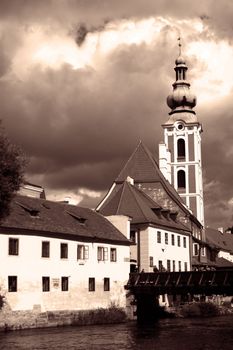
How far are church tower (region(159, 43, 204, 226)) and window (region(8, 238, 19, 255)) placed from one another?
203 ft

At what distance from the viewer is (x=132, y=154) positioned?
79688mm

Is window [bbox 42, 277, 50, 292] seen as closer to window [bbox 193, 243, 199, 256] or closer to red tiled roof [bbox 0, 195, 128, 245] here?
red tiled roof [bbox 0, 195, 128, 245]

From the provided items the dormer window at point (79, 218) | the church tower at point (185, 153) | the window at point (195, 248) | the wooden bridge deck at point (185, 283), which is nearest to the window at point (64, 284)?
the dormer window at point (79, 218)

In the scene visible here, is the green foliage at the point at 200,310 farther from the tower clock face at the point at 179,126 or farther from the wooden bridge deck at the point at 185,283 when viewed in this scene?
the tower clock face at the point at 179,126

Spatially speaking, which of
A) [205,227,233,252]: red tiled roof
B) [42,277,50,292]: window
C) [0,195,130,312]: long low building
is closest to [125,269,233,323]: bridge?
[0,195,130,312]: long low building

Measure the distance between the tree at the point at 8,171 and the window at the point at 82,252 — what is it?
16.7 meters

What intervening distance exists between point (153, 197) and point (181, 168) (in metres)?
35.3

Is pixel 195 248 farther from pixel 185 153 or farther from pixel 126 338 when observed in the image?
pixel 126 338

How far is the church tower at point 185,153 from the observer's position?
108 metres

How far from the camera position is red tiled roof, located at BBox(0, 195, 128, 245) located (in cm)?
4741

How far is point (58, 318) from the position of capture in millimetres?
47438

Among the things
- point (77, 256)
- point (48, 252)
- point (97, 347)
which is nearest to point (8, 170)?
point (97, 347)

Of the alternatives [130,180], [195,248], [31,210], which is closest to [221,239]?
[195,248]

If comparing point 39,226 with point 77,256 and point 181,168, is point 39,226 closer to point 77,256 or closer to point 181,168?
point 77,256
